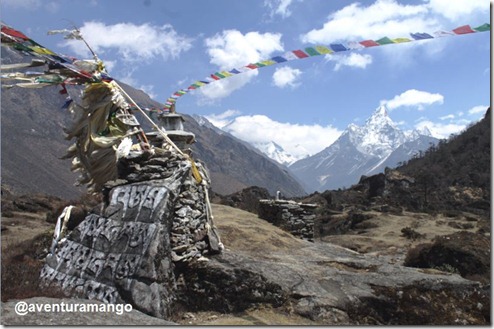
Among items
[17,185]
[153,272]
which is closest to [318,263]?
[153,272]

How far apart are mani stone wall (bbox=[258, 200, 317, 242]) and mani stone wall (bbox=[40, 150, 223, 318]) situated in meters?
7.53

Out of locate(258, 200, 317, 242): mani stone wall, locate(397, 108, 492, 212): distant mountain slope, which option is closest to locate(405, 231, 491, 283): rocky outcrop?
locate(258, 200, 317, 242): mani stone wall

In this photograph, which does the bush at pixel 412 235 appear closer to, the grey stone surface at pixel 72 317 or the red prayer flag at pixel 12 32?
the grey stone surface at pixel 72 317

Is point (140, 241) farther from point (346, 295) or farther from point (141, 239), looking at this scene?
point (346, 295)

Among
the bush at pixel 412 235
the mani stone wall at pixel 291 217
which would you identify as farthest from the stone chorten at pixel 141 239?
the bush at pixel 412 235

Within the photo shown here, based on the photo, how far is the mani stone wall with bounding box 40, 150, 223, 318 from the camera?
779 cm

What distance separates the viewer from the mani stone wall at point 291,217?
17500 mm

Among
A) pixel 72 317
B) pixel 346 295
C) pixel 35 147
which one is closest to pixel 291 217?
pixel 346 295

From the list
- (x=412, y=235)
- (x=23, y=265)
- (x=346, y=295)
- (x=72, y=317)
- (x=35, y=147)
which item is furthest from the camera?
(x=35, y=147)

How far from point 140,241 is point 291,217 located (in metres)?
10.0

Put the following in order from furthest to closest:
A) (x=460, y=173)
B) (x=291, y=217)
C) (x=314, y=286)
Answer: (x=460, y=173)
(x=291, y=217)
(x=314, y=286)

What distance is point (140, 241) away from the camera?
820cm

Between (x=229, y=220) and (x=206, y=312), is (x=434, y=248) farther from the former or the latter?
(x=206, y=312)

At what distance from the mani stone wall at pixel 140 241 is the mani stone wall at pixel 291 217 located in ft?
24.7
